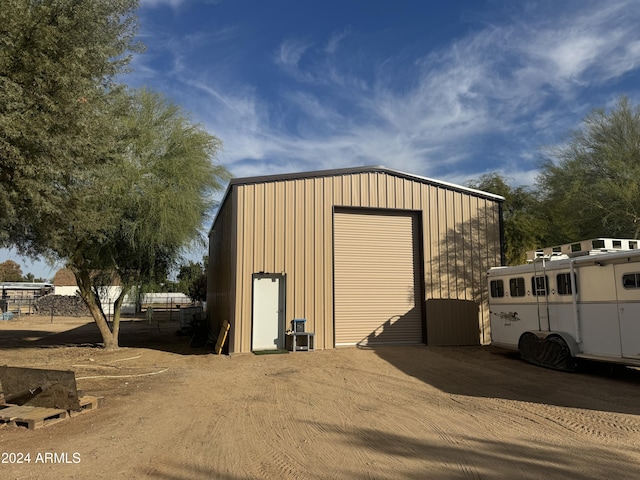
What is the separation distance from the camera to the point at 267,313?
13.9m

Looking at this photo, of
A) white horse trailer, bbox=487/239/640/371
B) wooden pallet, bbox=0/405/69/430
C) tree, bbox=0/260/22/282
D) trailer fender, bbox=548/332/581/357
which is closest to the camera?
wooden pallet, bbox=0/405/69/430

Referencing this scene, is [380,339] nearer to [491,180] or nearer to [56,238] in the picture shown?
[56,238]

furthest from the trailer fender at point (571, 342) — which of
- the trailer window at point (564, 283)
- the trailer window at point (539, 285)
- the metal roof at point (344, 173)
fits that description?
the metal roof at point (344, 173)

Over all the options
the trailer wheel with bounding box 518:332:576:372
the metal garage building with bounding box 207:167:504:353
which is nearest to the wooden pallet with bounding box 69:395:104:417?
the metal garage building with bounding box 207:167:504:353

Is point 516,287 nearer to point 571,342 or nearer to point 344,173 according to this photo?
point 571,342

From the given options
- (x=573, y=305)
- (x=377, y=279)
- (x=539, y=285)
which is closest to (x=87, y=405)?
(x=377, y=279)

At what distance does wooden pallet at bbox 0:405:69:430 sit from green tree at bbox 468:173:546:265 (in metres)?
22.2

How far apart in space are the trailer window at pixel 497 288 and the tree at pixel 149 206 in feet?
32.4

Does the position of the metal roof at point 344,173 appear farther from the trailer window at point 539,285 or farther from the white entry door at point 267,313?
the trailer window at point 539,285

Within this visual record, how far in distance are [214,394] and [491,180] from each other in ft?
85.6

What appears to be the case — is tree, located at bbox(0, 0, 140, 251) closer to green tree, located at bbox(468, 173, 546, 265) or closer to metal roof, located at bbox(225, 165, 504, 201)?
metal roof, located at bbox(225, 165, 504, 201)

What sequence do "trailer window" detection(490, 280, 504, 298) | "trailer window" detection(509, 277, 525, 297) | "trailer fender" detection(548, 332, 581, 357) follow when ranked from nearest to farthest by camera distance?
"trailer fender" detection(548, 332, 581, 357), "trailer window" detection(509, 277, 525, 297), "trailer window" detection(490, 280, 504, 298)

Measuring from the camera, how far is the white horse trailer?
937cm

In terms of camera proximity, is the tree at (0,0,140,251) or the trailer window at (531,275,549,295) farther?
the trailer window at (531,275,549,295)
